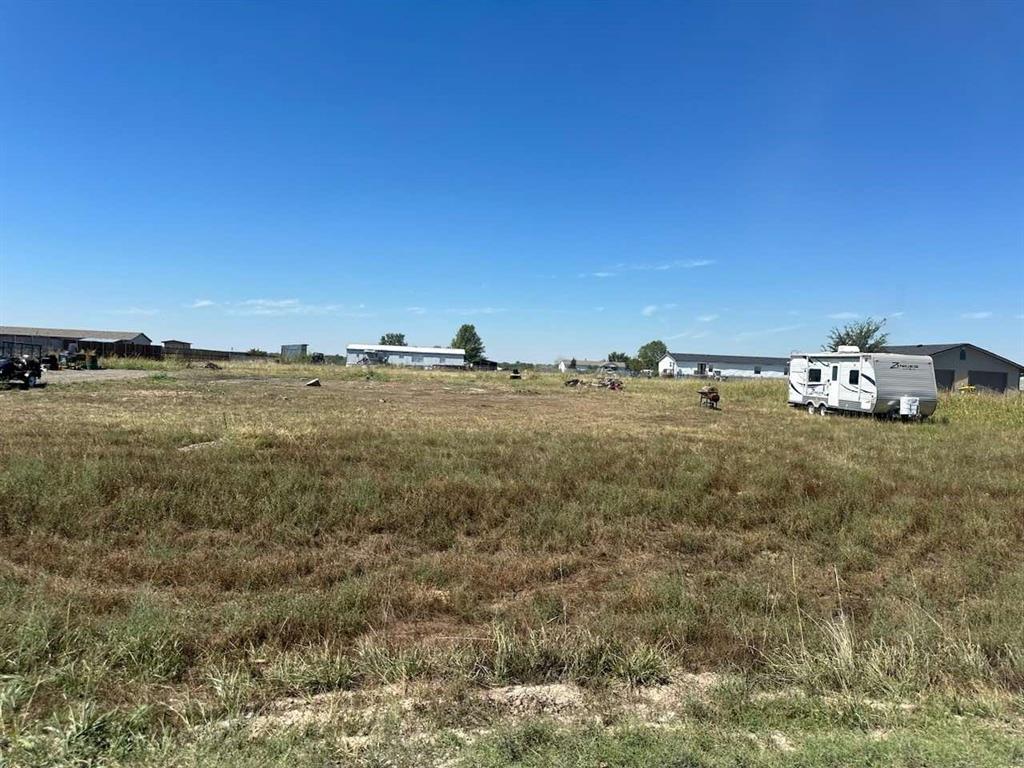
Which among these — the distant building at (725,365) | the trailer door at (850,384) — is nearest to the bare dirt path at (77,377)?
the trailer door at (850,384)

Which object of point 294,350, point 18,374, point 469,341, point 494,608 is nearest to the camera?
point 494,608

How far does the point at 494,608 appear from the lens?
5.08m

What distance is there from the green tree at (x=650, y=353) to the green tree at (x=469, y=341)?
39249 mm

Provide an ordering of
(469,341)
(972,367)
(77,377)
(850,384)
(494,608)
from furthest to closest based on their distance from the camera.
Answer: (469,341), (972,367), (77,377), (850,384), (494,608)

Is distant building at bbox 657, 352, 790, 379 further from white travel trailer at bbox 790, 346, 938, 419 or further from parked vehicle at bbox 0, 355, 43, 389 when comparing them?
parked vehicle at bbox 0, 355, 43, 389

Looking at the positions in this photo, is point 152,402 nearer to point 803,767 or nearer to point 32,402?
point 32,402

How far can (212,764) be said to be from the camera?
→ 2600 mm

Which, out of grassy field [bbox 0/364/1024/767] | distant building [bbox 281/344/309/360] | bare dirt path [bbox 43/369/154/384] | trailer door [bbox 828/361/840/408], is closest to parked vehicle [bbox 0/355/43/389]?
bare dirt path [bbox 43/369/154/384]

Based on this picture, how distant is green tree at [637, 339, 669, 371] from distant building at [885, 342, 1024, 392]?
82.0m

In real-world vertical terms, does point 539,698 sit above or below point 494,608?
above

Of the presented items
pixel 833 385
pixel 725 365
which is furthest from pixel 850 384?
pixel 725 365

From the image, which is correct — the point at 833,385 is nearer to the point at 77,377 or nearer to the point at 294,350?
the point at 77,377

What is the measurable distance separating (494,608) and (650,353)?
15311 cm

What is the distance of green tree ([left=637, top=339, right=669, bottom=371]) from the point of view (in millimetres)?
136925
